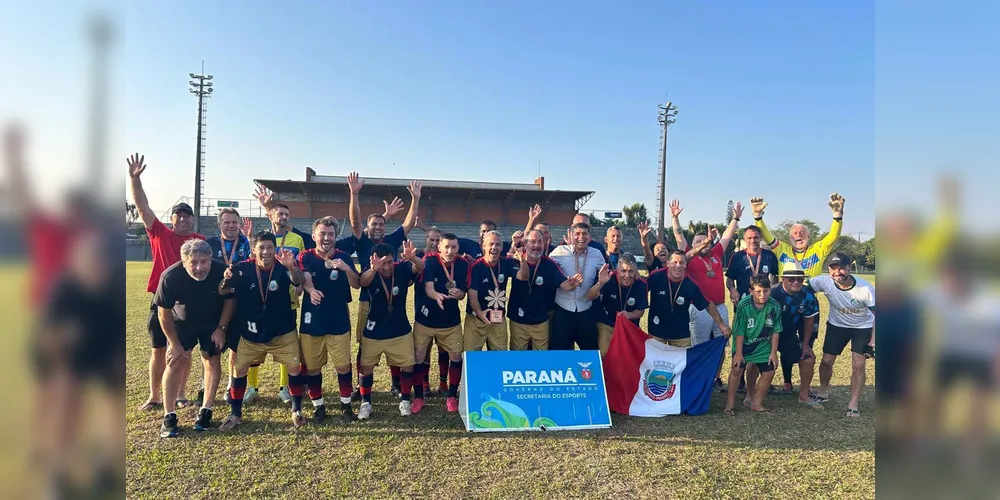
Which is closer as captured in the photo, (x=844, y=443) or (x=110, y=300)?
(x=110, y=300)

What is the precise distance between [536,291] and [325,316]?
259cm

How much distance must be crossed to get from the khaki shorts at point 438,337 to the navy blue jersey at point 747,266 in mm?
4215

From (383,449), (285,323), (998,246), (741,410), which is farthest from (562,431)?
(998,246)

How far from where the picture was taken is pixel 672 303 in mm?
6676

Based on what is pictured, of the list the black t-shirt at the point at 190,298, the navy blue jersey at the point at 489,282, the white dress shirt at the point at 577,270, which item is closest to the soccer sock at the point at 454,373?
the navy blue jersey at the point at 489,282

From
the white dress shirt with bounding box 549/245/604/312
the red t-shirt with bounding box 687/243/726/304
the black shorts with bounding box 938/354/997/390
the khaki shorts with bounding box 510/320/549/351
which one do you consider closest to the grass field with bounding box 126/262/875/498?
the khaki shorts with bounding box 510/320/549/351

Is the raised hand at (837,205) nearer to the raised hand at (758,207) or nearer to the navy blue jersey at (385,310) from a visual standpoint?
the raised hand at (758,207)

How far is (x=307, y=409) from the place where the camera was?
247 inches

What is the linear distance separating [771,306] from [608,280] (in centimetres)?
204

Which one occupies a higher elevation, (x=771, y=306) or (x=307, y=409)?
(x=771, y=306)

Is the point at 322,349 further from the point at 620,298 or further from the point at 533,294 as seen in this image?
the point at 620,298

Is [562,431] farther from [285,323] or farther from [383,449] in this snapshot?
[285,323]

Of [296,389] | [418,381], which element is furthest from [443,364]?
[296,389]

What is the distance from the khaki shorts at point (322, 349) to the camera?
589cm
